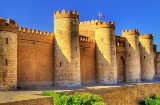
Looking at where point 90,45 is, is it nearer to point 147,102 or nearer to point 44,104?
point 147,102

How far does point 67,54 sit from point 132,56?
49.5 feet

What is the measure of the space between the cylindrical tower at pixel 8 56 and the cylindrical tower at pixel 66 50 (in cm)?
614

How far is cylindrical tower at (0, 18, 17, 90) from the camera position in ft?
68.8

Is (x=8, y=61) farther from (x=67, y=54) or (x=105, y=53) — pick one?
(x=105, y=53)

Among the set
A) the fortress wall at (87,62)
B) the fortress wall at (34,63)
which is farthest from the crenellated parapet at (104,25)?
the fortress wall at (34,63)

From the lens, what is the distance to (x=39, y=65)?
26156 millimetres

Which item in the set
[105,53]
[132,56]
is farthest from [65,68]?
[132,56]

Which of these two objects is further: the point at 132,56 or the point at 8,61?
the point at 132,56

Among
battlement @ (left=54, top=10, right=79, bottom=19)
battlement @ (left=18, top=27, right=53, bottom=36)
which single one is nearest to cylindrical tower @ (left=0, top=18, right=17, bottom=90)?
battlement @ (left=18, top=27, right=53, bottom=36)

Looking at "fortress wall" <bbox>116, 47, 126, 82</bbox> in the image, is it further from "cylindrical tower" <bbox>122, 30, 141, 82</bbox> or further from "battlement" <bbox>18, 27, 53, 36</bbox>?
"battlement" <bbox>18, 27, 53, 36</bbox>

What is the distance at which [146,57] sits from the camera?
142ft

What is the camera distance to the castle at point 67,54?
21.9 metres

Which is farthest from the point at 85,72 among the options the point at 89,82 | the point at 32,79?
the point at 32,79

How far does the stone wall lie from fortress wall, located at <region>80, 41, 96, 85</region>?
10657 mm
